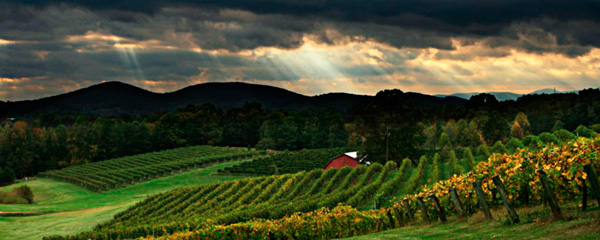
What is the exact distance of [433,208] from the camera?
1588 cm

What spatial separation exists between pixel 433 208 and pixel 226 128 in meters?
124

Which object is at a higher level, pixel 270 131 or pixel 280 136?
pixel 270 131

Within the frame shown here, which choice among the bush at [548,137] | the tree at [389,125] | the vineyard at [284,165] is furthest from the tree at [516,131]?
the tree at [389,125]

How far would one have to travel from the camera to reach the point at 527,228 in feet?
32.1

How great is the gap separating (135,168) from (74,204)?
91.8 ft

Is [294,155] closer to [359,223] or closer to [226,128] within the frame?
[226,128]

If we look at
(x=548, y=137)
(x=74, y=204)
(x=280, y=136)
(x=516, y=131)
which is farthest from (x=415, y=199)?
(x=280, y=136)

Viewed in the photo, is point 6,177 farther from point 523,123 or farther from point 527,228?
point 523,123

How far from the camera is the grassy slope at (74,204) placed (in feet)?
140

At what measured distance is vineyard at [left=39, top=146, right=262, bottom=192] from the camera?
7650 centimetres

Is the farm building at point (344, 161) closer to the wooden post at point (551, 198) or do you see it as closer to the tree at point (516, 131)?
the tree at point (516, 131)

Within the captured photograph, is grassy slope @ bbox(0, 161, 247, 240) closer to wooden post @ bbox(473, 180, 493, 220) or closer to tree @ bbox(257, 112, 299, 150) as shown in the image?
tree @ bbox(257, 112, 299, 150)

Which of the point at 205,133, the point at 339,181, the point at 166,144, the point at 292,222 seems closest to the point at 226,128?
the point at 205,133

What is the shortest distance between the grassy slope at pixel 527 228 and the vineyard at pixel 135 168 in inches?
2741
